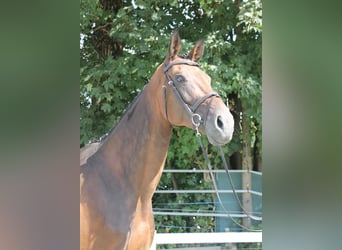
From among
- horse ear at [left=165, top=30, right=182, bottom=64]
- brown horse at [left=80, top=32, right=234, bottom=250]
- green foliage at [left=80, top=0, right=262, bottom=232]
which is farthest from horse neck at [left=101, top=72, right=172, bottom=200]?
green foliage at [left=80, top=0, right=262, bottom=232]

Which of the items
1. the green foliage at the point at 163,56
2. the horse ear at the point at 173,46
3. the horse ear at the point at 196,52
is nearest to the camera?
the horse ear at the point at 173,46

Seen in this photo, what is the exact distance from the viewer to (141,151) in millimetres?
1184

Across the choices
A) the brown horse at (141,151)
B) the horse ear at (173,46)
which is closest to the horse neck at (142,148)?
the brown horse at (141,151)

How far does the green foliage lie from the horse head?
1.38 m

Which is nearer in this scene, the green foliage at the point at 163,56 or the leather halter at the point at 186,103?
the leather halter at the point at 186,103

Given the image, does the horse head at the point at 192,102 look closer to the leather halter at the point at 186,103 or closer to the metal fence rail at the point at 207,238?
the leather halter at the point at 186,103

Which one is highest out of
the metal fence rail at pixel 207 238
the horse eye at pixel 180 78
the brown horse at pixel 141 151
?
the horse eye at pixel 180 78

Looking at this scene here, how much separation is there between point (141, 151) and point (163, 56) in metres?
1.61

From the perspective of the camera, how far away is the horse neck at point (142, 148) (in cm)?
118

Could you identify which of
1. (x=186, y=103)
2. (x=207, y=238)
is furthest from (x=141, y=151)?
(x=207, y=238)
